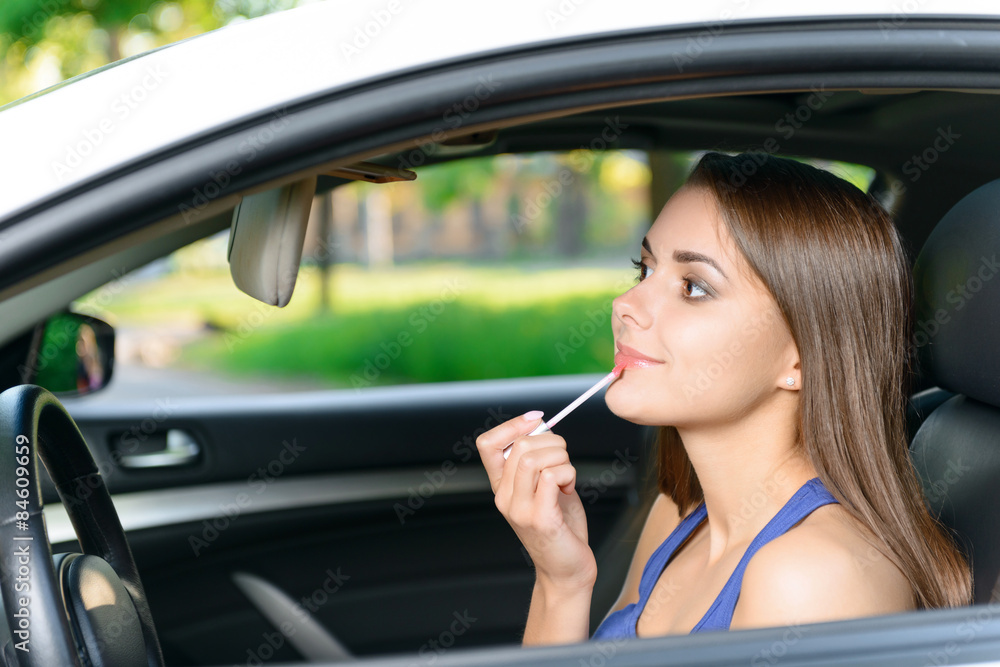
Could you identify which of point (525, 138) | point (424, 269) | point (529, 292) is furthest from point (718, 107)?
point (424, 269)

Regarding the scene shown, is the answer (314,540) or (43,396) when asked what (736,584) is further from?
(314,540)

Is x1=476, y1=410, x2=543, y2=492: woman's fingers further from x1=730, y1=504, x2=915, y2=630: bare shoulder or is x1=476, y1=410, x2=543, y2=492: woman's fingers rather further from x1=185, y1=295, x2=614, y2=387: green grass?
x1=185, y1=295, x2=614, y2=387: green grass

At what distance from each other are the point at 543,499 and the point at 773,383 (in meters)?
0.37

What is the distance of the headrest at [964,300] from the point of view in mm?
1233

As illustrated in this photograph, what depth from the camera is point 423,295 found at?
9453 mm

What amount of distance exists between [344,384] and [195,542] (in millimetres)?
5328

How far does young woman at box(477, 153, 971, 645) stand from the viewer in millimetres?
1219

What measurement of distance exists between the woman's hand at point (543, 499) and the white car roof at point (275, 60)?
1.96 ft

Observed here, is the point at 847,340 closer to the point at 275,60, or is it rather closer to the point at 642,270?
the point at 642,270

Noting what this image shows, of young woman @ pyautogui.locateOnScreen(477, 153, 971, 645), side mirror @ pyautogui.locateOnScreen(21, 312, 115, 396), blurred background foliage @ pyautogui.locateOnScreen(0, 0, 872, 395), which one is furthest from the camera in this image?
blurred background foliage @ pyautogui.locateOnScreen(0, 0, 872, 395)

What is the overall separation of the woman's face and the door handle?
58.7 inches

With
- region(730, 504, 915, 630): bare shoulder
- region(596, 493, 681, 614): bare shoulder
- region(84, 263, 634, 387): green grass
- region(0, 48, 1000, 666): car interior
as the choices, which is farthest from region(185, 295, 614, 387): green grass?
region(730, 504, 915, 630): bare shoulder

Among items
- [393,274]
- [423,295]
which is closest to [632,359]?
[423,295]

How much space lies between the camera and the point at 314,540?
2.42 m
